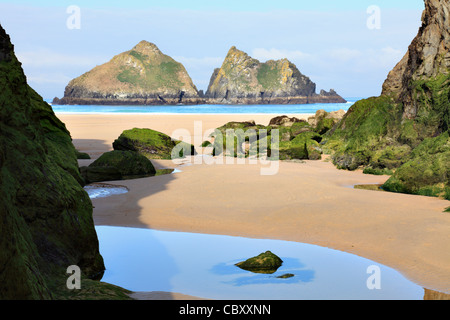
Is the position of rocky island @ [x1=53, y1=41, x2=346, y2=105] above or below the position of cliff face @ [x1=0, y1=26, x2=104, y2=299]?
above

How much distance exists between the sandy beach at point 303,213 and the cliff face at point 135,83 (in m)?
155

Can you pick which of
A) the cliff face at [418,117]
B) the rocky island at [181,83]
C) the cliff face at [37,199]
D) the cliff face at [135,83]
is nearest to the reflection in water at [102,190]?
the cliff face at [37,199]

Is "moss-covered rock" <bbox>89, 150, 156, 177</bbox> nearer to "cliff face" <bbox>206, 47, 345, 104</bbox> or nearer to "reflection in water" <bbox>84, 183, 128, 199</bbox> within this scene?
"reflection in water" <bbox>84, 183, 128, 199</bbox>

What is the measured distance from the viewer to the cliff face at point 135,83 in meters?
173

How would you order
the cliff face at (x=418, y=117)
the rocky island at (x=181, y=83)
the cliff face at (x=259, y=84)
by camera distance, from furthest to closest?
the cliff face at (x=259, y=84), the rocky island at (x=181, y=83), the cliff face at (x=418, y=117)

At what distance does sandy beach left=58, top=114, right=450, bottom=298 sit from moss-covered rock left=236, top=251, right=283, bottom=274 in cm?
144

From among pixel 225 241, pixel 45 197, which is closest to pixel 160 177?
pixel 225 241

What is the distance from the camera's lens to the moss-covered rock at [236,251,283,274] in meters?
6.94

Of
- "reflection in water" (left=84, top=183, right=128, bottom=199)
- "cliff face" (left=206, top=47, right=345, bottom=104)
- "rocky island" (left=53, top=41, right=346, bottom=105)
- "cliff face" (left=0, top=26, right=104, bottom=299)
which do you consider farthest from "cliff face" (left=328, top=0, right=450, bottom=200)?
"cliff face" (left=206, top=47, right=345, bottom=104)

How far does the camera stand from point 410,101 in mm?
17219

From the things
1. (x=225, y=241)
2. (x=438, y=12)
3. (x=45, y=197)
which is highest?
(x=438, y=12)

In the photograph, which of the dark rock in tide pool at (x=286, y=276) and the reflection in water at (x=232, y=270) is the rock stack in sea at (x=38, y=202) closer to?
the reflection in water at (x=232, y=270)
